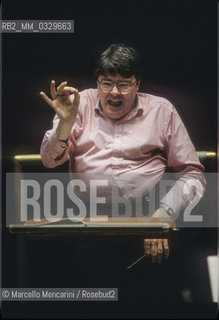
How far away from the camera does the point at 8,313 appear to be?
9.53 feet

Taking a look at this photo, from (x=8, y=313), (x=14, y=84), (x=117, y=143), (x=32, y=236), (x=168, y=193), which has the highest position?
(x=14, y=84)

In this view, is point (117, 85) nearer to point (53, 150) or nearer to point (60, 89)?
point (60, 89)

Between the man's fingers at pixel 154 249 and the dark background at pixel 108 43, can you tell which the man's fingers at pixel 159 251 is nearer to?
the man's fingers at pixel 154 249

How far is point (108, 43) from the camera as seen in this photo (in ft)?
10.1

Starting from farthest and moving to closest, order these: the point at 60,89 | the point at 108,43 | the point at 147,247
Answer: the point at 108,43
the point at 147,247
the point at 60,89

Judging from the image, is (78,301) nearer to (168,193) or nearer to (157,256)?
(157,256)

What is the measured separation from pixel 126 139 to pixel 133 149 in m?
0.06

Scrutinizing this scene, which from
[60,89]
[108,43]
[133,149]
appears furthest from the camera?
[108,43]

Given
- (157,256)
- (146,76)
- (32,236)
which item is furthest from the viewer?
(146,76)

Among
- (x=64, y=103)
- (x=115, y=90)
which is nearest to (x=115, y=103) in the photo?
(x=115, y=90)

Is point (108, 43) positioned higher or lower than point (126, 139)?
higher

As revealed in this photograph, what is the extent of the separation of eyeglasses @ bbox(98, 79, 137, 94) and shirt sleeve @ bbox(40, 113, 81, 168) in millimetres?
208

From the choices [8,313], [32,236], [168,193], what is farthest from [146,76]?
[8,313]

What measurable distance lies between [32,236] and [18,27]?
126 cm
